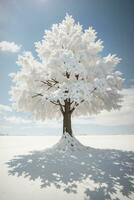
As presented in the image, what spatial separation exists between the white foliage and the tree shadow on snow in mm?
5114

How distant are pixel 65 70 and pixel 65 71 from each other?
80cm

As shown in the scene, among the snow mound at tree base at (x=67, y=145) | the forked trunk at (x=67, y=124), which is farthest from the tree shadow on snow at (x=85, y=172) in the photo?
the forked trunk at (x=67, y=124)

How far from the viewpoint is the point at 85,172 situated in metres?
11.1

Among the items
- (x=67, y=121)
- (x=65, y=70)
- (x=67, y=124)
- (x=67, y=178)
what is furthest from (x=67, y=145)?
(x=67, y=178)

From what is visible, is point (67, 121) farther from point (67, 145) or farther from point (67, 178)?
point (67, 178)

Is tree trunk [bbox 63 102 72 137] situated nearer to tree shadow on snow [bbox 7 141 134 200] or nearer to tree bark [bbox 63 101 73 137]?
tree bark [bbox 63 101 73 137]

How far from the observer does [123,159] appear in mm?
13875

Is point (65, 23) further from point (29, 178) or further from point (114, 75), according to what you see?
point (29, 178)

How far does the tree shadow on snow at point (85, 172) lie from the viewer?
352 inches

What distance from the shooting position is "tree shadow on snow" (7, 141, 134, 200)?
8945 millimetres

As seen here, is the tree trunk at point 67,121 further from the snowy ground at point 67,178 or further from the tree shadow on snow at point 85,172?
the snowy ground at point 67,178

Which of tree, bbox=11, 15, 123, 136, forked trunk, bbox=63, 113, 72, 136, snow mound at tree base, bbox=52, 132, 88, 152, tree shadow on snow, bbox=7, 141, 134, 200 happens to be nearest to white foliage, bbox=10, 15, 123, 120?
tree, bbox=11, 15, 123, 136

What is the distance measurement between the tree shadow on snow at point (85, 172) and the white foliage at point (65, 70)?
16.8 ft

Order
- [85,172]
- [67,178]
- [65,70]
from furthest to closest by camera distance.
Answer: [65,70] → [85,172] → [67,178]
